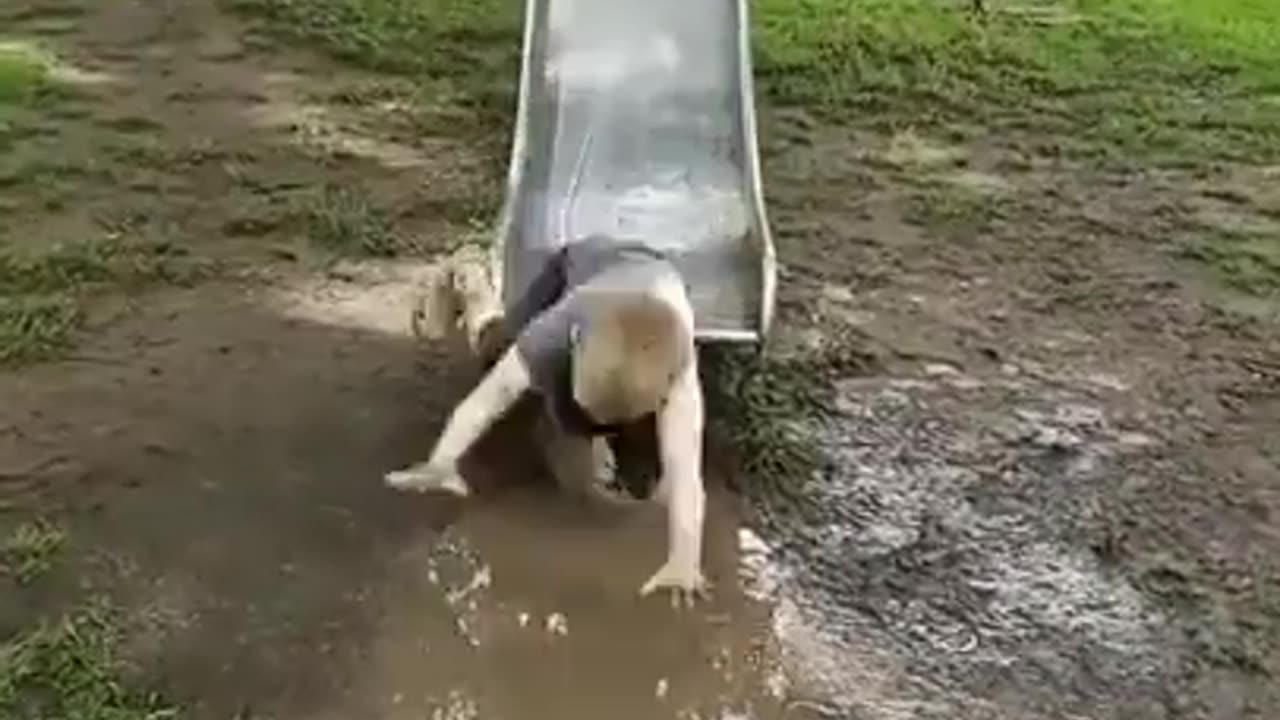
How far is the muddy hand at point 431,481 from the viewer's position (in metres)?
4.37

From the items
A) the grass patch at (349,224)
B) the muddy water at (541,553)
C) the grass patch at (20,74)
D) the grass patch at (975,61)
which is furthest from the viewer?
the grass patch at (975,61)

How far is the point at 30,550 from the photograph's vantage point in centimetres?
406

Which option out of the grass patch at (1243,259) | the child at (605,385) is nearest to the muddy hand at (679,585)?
the child at (605,385)

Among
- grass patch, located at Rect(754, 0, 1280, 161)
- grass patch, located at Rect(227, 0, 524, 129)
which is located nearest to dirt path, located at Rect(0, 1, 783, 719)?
grass patch, located at Rect(227, 0, 524, 129)

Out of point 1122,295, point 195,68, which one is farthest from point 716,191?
point 195,68

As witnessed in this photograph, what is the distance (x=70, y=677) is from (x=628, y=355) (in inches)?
45.3

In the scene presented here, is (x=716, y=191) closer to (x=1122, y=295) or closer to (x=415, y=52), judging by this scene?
(x=1122, y=295)

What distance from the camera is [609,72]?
5996mm

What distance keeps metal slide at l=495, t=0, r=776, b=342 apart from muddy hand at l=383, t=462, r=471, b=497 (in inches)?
21.9

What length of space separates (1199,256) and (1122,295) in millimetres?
365

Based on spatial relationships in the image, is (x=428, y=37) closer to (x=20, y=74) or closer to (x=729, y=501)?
(x=20, y=74)

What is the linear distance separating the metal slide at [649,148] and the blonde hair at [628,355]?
58 centimetres

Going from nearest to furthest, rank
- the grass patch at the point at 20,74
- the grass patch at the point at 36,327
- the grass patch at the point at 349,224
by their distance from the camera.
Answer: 1. the grass patch at the point at 36,327
2. the grass patch at the point at 349,224
3. the grass patch at the point at 20,74

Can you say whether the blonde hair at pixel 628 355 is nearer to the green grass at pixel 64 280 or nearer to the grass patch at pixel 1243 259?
the green grass at pixel 64 280
